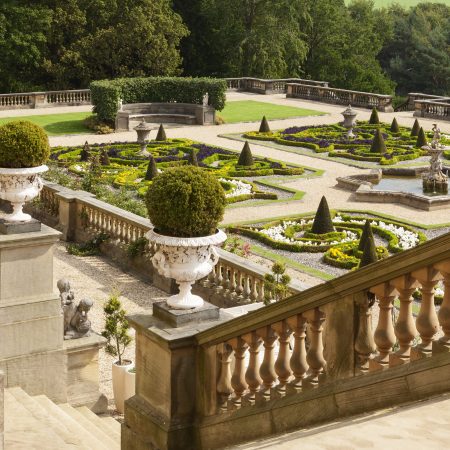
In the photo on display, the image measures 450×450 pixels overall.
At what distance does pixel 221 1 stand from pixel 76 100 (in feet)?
40.8

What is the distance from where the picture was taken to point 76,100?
46844 mm

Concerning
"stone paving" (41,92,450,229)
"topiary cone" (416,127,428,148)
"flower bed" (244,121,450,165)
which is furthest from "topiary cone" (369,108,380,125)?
"topiary cone" (416,127,428,148)

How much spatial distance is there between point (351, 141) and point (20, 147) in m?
25.3

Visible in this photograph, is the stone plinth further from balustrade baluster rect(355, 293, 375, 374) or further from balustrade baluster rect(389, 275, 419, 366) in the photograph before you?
balustrade baluster rect(389, 275, 419, 366)

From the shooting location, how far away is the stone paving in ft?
83.8

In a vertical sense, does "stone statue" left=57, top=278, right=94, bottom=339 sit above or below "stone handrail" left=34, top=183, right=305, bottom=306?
above

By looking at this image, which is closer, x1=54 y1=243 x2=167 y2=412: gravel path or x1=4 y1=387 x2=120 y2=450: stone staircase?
x1=4 y1=387 x2=120 y2=450: stone staircase

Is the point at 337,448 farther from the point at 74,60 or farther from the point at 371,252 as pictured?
the point at 74,60

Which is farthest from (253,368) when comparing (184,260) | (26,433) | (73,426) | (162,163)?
(162,163)

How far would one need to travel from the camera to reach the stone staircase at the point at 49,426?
9.34 m

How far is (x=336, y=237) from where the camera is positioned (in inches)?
885

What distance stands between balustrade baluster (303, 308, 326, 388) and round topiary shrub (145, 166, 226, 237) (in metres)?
1.60

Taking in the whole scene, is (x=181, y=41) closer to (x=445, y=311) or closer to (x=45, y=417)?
(x=45, y=417)

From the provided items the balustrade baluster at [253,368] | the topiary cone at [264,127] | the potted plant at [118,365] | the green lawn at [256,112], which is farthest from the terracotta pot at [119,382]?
the green lawn at [256,112]
